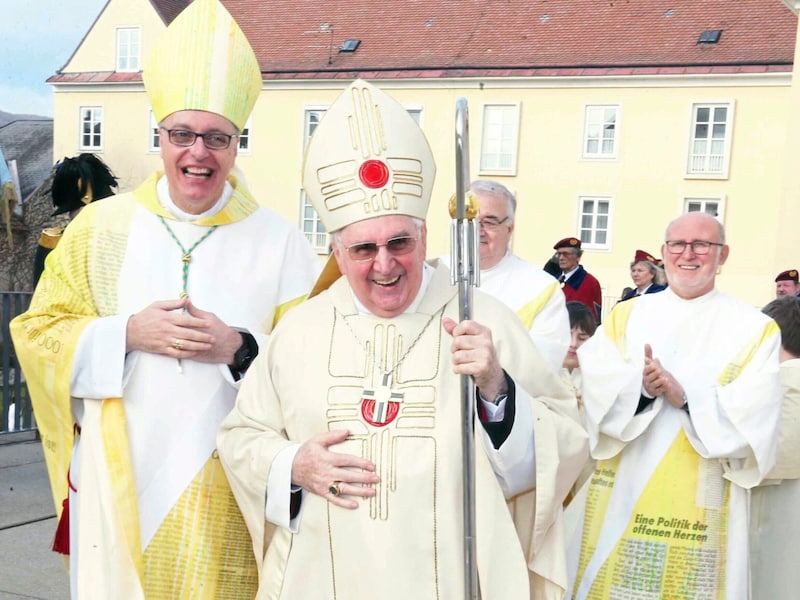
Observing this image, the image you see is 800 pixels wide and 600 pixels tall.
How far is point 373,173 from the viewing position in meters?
2.80

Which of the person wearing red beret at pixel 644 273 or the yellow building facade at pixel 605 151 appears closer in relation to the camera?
the person wearing red beret at pixel 644 273

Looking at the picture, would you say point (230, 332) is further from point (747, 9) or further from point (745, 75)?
point (747, 9)

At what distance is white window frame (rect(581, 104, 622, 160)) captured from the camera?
2681cm

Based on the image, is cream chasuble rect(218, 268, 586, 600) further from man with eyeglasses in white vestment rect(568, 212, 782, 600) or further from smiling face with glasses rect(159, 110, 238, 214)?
man with eyeglasses in white vestment rect(568, 212, 782, 600)

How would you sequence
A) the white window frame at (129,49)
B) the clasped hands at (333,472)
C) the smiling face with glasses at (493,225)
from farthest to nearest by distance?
the white window frame at (129,49)
the smiling face with glasses at (493,225)
the clasped hands at (333,472)

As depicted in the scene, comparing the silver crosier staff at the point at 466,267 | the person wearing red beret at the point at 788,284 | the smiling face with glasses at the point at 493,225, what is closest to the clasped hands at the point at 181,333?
the silver crosier staff at the point at 466,267

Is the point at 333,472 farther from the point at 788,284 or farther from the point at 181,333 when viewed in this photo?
the point at 788,284

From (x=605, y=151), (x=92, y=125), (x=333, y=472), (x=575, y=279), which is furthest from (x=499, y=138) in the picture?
(x=333, y=472)

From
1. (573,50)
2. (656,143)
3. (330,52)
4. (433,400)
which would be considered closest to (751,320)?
(433,400)

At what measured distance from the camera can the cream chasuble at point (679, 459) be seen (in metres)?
4.21

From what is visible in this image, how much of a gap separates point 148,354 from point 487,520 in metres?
1.15

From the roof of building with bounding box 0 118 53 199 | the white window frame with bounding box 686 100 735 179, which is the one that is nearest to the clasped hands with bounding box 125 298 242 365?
the white window frame with bounding box 686 100 735 179

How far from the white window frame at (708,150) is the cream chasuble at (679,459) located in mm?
22761

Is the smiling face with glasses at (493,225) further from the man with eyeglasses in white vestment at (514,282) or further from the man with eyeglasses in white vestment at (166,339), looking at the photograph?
the man with eyeglasses in white vestment at (166,339)
